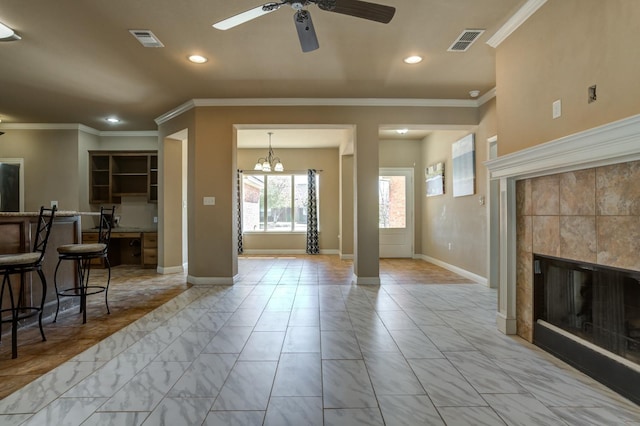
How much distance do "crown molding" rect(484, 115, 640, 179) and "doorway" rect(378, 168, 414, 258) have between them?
15.9 feet

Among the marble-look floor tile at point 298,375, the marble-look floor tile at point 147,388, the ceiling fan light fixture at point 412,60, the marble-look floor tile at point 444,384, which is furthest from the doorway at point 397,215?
the marble-look floor tile at point 147,388

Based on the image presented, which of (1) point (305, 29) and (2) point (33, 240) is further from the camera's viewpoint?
(2) point (33, 240)

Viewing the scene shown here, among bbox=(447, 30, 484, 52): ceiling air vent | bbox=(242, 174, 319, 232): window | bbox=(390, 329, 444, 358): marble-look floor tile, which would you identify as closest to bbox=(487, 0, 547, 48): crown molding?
bbox=(447, 30, 484, 52): ceiling air vent

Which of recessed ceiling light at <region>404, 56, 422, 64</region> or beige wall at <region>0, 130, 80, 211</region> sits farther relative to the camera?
beige wall at <region>0, 130, 80, 211</region>

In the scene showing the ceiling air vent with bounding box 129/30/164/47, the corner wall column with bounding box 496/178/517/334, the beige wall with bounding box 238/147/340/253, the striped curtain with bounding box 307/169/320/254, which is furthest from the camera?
the beige wall with bounding box 238/147/340/253

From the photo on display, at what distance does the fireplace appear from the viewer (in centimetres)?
191

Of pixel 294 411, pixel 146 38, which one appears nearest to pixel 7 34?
pixel 146 38

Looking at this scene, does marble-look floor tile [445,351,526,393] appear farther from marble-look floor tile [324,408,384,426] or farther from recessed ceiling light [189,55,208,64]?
recessed ceiling light [189,55,208,64]

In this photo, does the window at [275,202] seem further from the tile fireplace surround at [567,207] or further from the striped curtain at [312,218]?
the tile fireplace surround at [567,207]

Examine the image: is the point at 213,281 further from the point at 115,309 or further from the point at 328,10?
the point at 328,10

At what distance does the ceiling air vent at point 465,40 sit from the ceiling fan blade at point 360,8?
127 centimetres

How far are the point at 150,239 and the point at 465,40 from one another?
19.9ft

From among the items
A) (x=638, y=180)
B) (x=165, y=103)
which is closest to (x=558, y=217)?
(x=638, y=180)

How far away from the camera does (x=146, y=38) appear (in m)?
3.14
